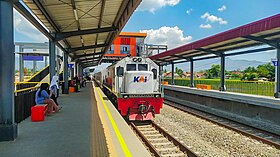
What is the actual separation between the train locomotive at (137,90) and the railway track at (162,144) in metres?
0.90

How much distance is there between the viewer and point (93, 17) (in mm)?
11352

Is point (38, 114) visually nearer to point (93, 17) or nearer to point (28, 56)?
point (93, 17)

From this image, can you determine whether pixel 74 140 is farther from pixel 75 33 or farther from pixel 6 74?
pixel 75 33

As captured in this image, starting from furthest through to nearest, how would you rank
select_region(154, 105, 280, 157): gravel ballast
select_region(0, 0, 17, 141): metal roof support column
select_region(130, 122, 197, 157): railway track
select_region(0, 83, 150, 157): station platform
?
select_region(154, 105, 280, 157): gravel ballast < select_region(130, 122, 197, 157): railway track < select_region(0, 0, 17, 141): metal roof support column < select_region(0, 83, 150, 157): station platform

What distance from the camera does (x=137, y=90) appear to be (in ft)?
33.9

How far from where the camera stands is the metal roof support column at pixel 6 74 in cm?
512

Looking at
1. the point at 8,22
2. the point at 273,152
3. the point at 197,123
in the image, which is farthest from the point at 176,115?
the point at 8,22

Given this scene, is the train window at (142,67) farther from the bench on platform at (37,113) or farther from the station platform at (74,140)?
the bench on platform at (37,113)

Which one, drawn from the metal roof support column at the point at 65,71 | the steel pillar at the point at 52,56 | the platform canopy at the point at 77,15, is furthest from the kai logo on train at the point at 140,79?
the metal roof support column at the point at 65,71

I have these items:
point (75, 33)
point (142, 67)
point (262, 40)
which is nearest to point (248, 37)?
point (262, 40)

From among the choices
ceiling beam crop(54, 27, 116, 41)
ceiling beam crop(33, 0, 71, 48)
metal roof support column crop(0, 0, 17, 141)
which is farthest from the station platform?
ceiling beam crop(54, 27, 116, 41)

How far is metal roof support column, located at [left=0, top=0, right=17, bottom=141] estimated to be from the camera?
5.12 metres

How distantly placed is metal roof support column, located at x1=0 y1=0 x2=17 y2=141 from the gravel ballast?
4.87 meters

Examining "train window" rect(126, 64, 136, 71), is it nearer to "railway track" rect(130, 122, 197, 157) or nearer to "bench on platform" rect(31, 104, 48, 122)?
"railway track" rect(130, 122, 197, 157)
